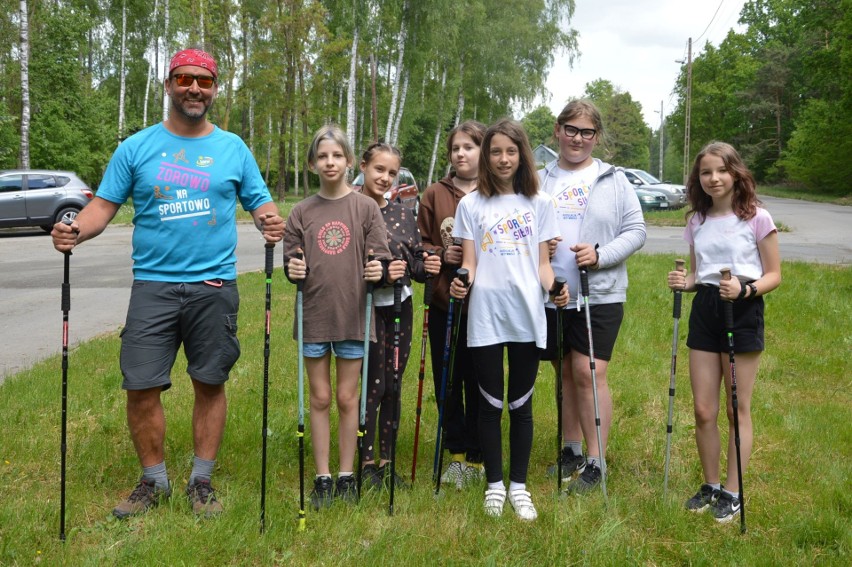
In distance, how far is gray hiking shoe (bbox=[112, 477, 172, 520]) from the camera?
3.70 m

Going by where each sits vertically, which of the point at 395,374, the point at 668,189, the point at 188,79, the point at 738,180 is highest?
the point at 668,189

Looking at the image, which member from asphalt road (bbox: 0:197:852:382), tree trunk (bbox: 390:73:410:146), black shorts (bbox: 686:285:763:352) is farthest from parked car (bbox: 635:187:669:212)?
black shorts (bbox: 686:285:763:352)

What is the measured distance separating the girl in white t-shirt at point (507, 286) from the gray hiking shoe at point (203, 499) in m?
1.40

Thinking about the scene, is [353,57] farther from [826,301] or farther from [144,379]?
[144,379]

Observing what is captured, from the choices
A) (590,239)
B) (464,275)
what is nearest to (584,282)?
(590,239)

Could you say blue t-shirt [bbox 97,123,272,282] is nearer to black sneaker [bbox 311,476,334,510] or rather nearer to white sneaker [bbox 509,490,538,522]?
black sneaker [bbox 311,476,334,510]

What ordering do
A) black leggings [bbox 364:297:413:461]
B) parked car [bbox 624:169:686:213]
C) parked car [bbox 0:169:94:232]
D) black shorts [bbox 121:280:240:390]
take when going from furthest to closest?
parked car [bbox 624:169:686:213] < parked car [bbox 0:169:94:232] < black leggings [bbox 364:297:413:461] < black shorts [bbox 121:280:240:390]

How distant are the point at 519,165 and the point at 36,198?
1767 cm

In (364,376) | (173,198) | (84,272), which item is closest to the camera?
(173,198)

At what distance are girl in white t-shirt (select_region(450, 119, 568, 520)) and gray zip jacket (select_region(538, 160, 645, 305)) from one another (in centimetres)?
40

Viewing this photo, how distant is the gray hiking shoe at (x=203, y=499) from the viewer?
3.70 m

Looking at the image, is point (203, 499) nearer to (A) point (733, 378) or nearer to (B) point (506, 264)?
(B) point (506, 264)

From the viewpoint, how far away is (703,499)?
400 cm

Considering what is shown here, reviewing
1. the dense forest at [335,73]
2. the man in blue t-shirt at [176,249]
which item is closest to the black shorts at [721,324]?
the man in blue t-shirt at [176,249]
